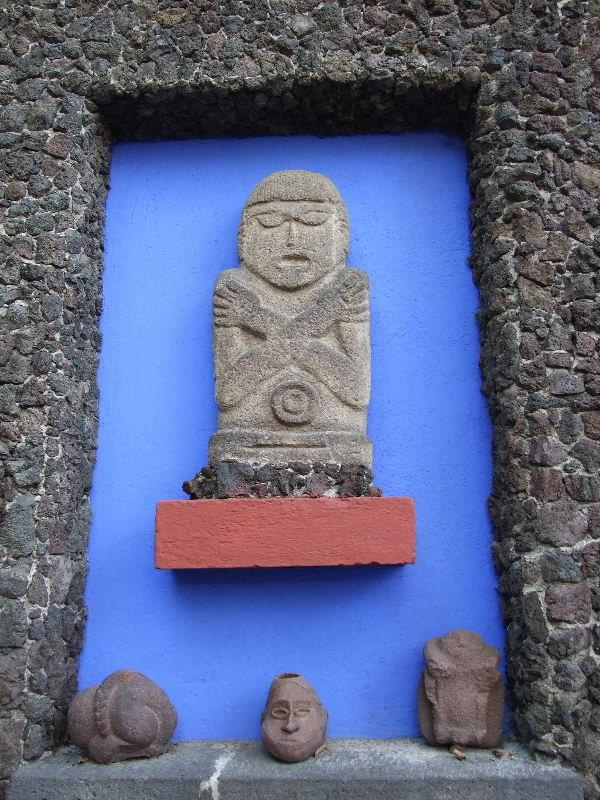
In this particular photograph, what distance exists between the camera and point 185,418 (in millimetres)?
4062

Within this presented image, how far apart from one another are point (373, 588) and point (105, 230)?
238 centimetres

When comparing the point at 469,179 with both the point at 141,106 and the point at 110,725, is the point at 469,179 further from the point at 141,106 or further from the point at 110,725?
the point at 110,725

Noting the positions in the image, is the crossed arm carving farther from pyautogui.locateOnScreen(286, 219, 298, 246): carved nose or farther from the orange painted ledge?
the orange painted ledge

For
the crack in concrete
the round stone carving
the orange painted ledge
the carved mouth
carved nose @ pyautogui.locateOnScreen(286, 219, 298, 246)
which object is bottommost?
the crack in concrete

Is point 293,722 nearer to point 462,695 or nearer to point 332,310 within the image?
point 462,695

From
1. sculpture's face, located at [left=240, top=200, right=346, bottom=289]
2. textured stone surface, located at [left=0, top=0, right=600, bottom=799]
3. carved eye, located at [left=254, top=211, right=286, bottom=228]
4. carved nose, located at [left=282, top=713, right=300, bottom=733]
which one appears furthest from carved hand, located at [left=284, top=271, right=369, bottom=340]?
carved nose, located at [left=282, top=713, right=300, bottom=733]

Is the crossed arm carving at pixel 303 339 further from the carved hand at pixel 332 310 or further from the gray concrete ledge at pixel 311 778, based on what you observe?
the gray concrete ledge at pixel 311 778

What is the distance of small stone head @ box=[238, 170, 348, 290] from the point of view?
396 centimetres

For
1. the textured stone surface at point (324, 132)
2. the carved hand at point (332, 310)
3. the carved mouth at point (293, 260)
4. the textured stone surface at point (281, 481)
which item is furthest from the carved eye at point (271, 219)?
the textured stone surface at point (281, 481)

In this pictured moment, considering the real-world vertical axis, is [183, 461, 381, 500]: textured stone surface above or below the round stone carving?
below

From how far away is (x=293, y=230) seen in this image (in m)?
3.97

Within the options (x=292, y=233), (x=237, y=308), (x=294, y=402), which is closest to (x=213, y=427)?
(x=294, y=402)

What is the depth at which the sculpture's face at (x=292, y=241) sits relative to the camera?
3957 mm

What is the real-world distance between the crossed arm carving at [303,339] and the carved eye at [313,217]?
0.29m
